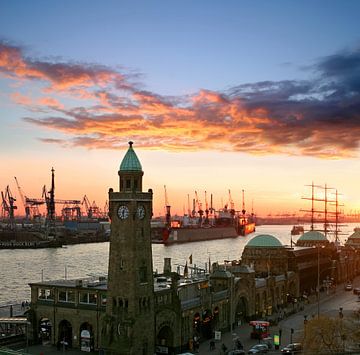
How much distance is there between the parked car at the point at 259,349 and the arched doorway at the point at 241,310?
17.4 meters

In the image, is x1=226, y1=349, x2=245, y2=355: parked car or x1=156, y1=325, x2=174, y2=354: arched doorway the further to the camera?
x1=156, y1=325, x2=174, y2=354: arched doorway

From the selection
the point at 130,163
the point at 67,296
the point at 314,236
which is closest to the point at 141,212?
the point at 130,163

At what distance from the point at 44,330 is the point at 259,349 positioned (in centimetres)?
2483

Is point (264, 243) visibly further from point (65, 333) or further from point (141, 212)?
point (141, 212)

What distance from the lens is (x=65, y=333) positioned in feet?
219

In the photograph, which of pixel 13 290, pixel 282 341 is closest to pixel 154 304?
pixel 282 341

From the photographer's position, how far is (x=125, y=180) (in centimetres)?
6191

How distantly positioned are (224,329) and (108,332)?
2173cm

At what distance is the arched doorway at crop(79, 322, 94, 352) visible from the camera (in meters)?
64.3

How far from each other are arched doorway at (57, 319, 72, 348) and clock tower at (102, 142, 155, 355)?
7844mm

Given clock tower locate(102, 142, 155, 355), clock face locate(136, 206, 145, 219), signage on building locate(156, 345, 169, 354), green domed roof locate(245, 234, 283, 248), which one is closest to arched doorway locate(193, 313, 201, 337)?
signage on building locate(156, 345, 169, 354)

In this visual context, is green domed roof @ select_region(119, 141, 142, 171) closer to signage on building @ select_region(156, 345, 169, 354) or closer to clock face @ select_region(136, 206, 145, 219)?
clock face @ select_region(136, 206, 145, 219)

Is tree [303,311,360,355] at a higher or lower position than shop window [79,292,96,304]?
lower

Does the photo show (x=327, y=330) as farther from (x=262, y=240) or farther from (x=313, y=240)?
(x=313, y=240)
